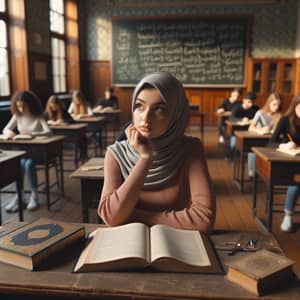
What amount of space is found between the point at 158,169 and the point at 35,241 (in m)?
0.45

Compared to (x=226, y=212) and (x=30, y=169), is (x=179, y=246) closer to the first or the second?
(x=226, y=212)

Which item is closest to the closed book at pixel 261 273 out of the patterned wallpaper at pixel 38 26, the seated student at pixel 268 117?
the seated student at pixel 268 117

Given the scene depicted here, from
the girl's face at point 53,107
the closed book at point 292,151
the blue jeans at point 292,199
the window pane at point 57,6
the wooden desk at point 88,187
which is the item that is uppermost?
the window pane at point 57,6

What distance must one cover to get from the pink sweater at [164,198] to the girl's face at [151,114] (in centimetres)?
10

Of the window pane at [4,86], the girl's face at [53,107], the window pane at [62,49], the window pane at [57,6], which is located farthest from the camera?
the window pane at [62,49]

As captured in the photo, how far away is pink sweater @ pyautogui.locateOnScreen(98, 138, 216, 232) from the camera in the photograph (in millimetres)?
1168

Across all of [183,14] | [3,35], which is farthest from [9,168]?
[183,14]

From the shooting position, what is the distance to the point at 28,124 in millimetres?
3996

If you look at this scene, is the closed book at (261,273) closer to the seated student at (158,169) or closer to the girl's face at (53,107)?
the seated student at (158,169)

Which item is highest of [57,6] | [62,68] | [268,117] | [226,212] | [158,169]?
[57,6]

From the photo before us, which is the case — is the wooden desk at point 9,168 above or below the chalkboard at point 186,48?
below

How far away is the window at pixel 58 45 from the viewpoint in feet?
26.6

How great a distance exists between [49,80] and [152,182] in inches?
268

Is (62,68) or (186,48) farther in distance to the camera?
(186,48)
